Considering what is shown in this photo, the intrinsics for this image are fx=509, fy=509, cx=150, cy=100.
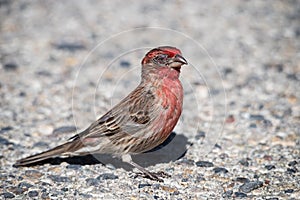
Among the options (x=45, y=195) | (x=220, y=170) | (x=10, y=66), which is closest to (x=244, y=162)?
(x=220, y=170)

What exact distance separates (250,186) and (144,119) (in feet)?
4.42

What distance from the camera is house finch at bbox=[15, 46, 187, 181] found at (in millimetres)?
5273

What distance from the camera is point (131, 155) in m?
5.73

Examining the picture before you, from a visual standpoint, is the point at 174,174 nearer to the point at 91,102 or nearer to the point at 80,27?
the point at 91,102

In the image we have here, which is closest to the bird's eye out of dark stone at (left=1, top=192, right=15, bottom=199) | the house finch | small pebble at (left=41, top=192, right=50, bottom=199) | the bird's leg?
the house finch

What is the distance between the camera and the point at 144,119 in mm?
5387

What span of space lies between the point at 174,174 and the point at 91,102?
7.03ft

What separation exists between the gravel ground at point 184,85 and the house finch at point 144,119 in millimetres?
276

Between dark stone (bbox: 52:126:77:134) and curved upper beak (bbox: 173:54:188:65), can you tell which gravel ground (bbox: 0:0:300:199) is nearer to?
dark stone (bbox: 52:126:77:134)

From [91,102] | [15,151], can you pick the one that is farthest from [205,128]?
[15,151]

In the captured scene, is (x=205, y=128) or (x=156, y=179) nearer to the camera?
(x=156, y=179)

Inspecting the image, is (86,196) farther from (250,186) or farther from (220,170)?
(250,186)

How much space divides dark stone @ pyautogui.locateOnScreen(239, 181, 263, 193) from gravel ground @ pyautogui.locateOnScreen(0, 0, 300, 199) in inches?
0.8

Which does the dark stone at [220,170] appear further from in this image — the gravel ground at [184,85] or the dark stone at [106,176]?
the dark stone at [106,176]
